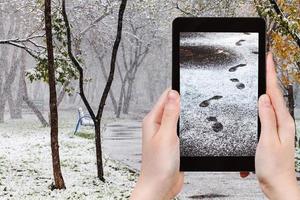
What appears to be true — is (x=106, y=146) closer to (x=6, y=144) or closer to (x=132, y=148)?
(x=132, y=148)

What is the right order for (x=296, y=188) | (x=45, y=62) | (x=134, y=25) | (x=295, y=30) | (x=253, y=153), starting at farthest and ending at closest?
(x=134, y=25)
(x=45, y=62)
(x=295, y=30)
(x=253, y=153)
(x=296, y=188)

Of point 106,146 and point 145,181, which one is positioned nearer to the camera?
point 145,181

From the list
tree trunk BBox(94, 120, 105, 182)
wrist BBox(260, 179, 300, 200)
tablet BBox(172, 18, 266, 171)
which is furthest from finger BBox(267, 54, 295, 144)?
tree trunk BBox(94, 120, 105, 182)

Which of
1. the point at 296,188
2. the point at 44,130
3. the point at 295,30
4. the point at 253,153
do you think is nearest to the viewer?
the point at 296,188

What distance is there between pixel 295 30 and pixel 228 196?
12.2 feet

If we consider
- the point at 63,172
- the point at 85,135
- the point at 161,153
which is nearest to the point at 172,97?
the point at 161,153

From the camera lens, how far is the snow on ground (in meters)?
14.7

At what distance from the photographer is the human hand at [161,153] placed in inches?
69.4

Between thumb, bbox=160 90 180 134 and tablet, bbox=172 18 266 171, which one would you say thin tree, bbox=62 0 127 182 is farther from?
thumb, bbox=160 90 180 134

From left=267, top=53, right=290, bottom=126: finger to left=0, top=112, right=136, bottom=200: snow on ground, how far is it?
1238 cm

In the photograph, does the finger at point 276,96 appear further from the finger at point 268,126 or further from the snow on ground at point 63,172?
the snow on ground at point 63,172

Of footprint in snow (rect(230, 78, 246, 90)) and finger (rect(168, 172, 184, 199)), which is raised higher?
footprint in snow (rect(230, 78, 246, 90))

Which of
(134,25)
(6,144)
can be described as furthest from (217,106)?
(134,25)

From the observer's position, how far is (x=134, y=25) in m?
50.4
